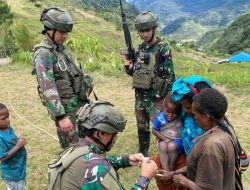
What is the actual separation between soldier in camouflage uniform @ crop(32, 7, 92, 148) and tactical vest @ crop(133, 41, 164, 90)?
34.6 inches

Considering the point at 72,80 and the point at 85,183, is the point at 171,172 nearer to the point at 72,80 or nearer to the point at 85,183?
the point at 85,183

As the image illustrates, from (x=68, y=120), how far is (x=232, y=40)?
89.9 m

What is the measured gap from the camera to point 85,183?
2.03 meters

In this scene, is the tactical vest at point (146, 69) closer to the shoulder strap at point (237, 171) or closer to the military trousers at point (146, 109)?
the military trousers at point (146, 109)

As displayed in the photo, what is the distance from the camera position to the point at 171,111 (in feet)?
10.7

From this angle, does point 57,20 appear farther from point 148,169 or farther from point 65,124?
point 148,169

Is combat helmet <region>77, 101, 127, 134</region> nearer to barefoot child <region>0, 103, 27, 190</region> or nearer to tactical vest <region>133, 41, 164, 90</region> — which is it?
barefoot child <region>0, 103, 27, 190</region>

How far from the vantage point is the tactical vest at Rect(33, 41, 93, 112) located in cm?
365

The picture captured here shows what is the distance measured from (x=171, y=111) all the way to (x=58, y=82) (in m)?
1.23

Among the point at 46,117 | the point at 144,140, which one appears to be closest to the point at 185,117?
the point at 144,140

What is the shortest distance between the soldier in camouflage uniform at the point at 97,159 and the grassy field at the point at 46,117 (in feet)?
7.84

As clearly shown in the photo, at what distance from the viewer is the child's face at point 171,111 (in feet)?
10.6

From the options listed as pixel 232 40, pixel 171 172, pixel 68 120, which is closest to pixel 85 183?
pixel 171 172

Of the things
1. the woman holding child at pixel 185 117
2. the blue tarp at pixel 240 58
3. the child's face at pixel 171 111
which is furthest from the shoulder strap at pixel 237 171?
the blue tarp at pixel 240 58
